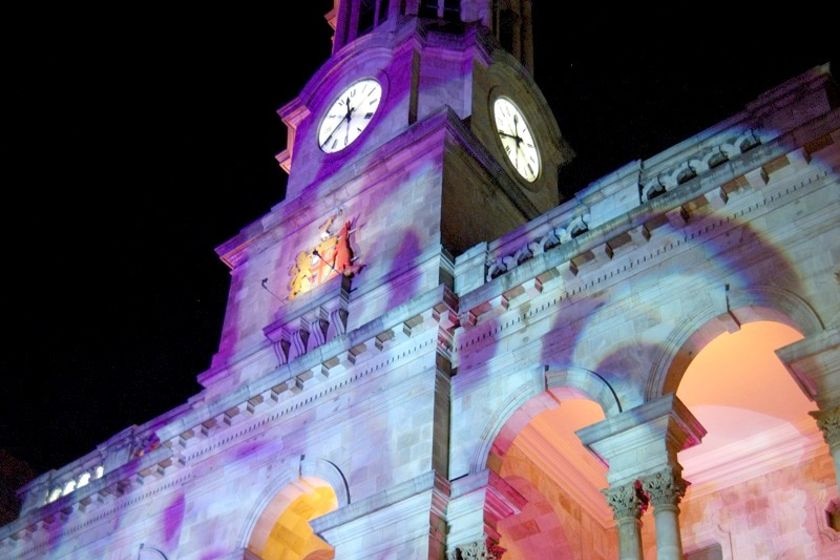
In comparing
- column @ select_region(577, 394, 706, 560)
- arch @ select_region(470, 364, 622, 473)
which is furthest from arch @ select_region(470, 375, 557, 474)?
column @ select_region(577, 394, 706, 560)

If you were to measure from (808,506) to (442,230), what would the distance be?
8.54m

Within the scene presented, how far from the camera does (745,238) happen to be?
16688 millimetres

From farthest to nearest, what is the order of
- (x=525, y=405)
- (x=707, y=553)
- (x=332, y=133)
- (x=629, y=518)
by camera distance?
(x=332, y=133), (x=707, y=553), (x=525, y=405), (x=629, y=518)

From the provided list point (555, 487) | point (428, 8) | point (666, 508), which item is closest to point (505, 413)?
point (666, 508)

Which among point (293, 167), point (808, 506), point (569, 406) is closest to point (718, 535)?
point (808, 506)

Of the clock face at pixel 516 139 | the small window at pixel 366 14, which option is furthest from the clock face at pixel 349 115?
the small window at pixel 366 14

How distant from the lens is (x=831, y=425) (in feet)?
46.7

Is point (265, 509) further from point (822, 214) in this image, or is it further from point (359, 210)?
point (822, 214)

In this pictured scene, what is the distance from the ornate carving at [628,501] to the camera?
15.5 m

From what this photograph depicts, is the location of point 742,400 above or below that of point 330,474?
above

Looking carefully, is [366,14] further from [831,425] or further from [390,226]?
[831,425]

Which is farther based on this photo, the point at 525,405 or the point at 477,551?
the point at 525,405

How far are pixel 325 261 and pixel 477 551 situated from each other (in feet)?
30.0

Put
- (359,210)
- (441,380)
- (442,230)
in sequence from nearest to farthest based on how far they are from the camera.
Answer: (441,380) → (442,230) → (359,210)
